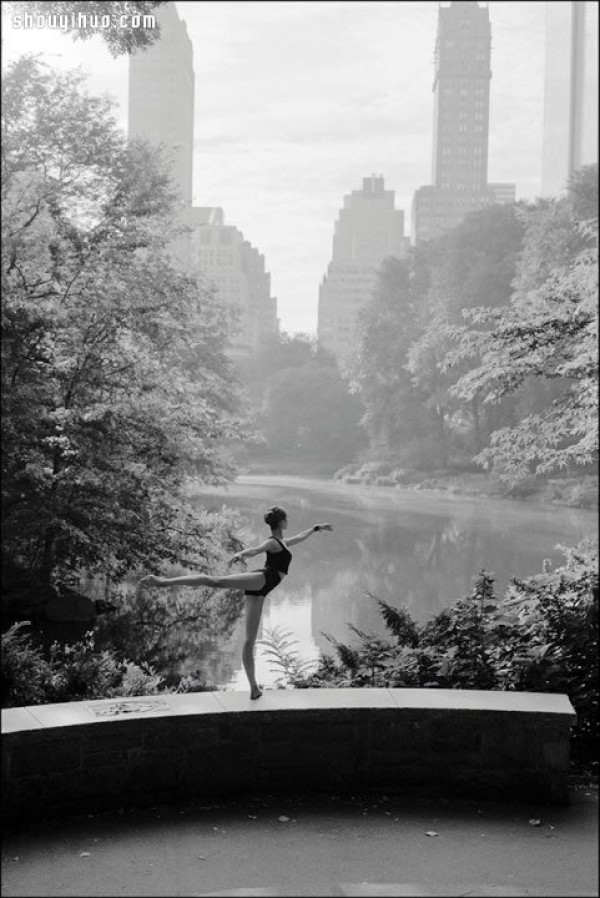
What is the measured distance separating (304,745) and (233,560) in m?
0.91

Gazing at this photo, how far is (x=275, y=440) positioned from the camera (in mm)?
36656

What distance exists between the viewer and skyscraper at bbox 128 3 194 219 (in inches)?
770

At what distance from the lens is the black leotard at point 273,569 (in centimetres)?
509

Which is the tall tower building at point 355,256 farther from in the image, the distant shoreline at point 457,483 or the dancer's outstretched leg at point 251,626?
the dancer's outstretched leg at point 251,626

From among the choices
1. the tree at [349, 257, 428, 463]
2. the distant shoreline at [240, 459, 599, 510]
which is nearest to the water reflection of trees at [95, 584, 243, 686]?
the distant shoreline at [240, 459, 599, 510]

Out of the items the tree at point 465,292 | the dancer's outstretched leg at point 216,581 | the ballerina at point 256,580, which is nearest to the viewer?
the dancer's outstretched leg at point 216,581

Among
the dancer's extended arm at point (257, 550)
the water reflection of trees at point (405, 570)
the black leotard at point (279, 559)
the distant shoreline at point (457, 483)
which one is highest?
the dancer's extended arm at point (257, 550)

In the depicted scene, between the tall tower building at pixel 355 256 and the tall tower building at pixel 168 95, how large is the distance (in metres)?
15.5

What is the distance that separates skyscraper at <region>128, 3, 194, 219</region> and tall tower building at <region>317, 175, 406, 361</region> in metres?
15.5

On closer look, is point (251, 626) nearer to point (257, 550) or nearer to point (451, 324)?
point (257, 550)

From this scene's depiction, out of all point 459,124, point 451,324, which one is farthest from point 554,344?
point 459,124

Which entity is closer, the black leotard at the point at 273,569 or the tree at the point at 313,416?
the black leotard at the point at 273,569

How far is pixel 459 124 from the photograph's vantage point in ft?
111

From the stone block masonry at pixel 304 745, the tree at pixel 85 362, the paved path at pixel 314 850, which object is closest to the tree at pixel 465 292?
the tree at pixel 85 362
